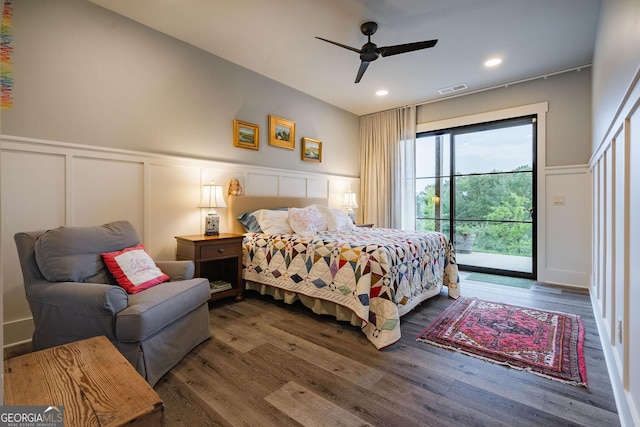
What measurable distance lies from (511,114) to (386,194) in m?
2.17

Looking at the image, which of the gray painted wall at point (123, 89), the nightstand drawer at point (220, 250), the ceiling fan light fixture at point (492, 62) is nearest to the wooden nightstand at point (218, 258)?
the nightstand drawer at point (220, 250)

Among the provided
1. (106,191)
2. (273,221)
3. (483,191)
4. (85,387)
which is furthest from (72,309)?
(483,191)

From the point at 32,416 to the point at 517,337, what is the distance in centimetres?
289

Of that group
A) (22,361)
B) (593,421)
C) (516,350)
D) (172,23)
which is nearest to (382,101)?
(172,23)

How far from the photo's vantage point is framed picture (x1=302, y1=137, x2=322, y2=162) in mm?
4766

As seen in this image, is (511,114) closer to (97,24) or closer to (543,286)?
(543,286)

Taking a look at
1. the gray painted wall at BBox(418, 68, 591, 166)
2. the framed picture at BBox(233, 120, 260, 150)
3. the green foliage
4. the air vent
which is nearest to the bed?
the framed picture at BBox(233, 120, 260, 150)

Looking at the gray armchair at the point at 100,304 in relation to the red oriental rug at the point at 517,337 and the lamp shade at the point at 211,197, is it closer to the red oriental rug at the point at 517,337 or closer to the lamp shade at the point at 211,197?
the lamp shade at the point at 211,197

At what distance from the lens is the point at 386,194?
5.52m

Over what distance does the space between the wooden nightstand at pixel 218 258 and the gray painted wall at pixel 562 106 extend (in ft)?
13.5

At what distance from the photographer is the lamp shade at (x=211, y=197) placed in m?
3.31

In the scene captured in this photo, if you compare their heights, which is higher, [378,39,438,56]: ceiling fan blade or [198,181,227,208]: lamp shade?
[378,39,438,56]: ceiling fan blade

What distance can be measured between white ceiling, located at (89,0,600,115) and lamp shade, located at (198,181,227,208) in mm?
1564

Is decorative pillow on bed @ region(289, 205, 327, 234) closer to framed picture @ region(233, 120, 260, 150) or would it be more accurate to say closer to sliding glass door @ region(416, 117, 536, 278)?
framed picture @ region(233, 120, 260, 150)
